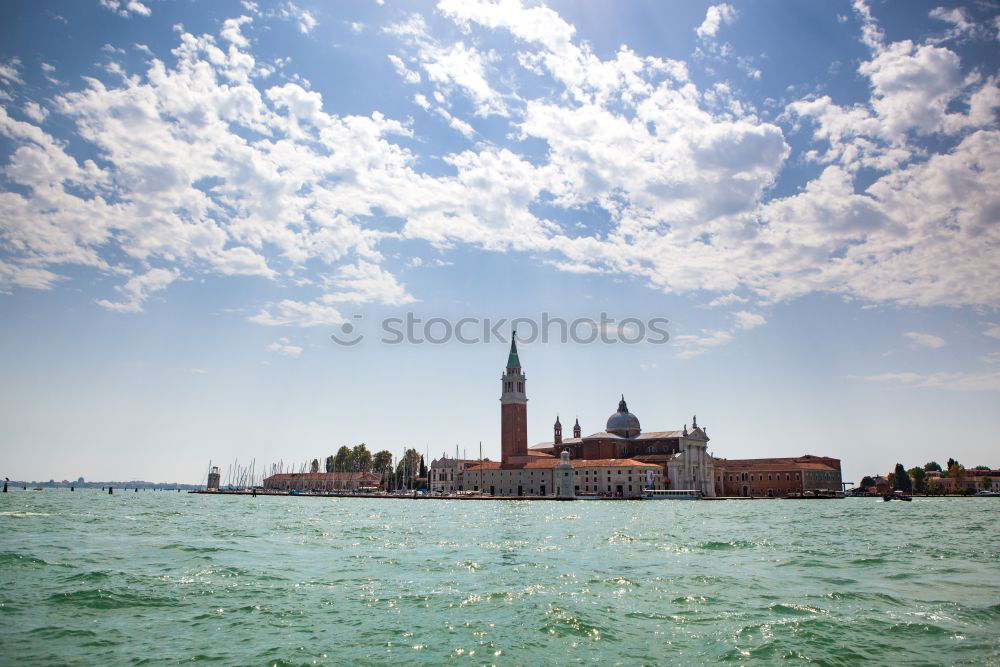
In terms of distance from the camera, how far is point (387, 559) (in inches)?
883

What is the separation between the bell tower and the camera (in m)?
122

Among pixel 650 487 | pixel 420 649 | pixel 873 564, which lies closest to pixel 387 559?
pixel 420 649

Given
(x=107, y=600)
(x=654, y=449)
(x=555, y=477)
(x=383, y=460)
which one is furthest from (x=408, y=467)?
(x=107, y=600)

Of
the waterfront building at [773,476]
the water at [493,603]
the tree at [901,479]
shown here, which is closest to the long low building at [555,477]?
the waterfront building at [773,476]

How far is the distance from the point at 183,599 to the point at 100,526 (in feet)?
81.7

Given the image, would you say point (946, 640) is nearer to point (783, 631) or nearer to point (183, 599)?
point (783, 631)

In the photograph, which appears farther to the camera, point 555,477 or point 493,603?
point 555,477

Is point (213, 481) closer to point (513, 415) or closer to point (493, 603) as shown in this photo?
point (513, 415)

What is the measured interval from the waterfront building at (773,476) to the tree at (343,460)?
244 feet

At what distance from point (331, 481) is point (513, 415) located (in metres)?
45.5

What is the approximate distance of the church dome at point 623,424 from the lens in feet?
413

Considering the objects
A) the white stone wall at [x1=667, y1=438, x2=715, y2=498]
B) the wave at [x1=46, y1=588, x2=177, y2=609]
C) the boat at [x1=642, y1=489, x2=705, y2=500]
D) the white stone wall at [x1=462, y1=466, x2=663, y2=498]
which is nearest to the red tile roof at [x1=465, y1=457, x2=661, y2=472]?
the white stone wall at [x1=462, y1=466, x2=663, y2=498]

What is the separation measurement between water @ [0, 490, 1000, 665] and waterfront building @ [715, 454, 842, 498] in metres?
94.0

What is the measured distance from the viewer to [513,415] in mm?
122375
